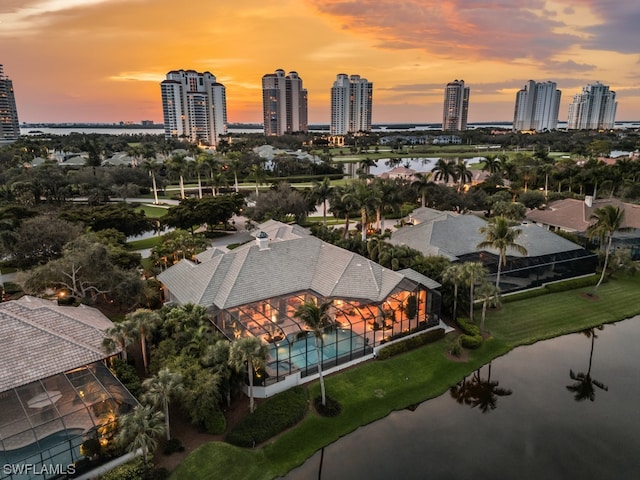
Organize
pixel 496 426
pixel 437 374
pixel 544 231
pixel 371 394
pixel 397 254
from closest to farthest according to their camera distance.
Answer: pixel 496 426 → pixel 371 394 → pixel 437 374 → pixel 397 254 → pixel 544 231

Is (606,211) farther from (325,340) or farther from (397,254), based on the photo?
(325,340)

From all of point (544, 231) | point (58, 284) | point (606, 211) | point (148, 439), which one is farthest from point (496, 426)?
point (58, 284)

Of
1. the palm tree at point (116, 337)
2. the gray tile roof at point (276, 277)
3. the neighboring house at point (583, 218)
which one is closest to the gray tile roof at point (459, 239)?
the neighboring house at point (583, 218)

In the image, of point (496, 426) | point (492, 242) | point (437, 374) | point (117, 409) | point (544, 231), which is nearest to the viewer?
point (117, 409)

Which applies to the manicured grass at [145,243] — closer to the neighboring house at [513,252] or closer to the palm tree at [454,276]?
the neighboring house at [513,252]

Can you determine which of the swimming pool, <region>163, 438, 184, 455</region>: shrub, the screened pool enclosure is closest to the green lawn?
<region>163, 438, 184, 455</region>: shrub

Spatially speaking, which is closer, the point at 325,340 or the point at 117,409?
the point at 117,409

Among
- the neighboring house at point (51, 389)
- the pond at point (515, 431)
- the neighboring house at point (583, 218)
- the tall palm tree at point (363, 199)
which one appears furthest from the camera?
the tall palm tree at point (363, 199)

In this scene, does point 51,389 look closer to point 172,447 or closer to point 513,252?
point 172,447
